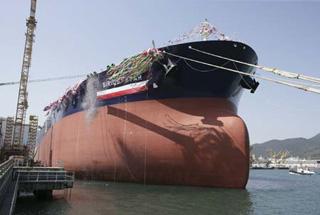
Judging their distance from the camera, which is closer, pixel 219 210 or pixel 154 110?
pixel 219 210

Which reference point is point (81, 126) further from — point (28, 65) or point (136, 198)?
point (28, 65)

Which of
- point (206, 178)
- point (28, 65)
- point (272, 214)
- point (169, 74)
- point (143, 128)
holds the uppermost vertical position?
point (28, 65)

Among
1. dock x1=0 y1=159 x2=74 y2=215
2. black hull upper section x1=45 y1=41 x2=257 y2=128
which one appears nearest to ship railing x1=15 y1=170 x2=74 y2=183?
dock x1=0 y1=159 x2=74 y2=215

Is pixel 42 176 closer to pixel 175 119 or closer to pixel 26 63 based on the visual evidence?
pixel 175 119

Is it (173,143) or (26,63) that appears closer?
(173,143)

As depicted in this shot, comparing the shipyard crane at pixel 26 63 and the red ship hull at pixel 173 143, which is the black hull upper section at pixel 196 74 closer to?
→ the red ship hull at pixel 173 143

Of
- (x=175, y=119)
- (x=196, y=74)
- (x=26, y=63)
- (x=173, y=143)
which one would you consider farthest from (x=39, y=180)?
(x=26, y=63)

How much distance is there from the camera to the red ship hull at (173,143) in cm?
2102

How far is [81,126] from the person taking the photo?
29188 mm

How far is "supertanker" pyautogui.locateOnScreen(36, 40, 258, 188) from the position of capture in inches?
834

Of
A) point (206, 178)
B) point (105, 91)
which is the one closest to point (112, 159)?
point (105, 91)

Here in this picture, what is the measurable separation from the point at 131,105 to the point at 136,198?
324 inches

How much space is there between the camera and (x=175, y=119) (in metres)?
22.6

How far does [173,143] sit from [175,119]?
5.20 feet
